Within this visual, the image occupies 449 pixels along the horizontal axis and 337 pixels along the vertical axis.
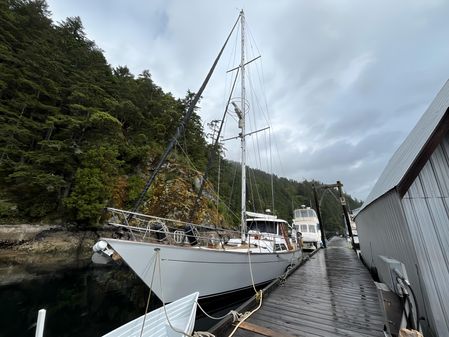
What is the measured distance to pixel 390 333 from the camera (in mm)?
3072

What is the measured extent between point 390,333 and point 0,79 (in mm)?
23578

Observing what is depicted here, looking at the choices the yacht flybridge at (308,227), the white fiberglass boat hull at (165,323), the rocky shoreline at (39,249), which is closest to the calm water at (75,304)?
the rocky shoreline at (39,249)

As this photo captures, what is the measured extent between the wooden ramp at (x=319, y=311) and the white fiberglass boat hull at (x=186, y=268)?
154 centimetres

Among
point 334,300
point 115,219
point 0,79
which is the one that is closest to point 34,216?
point 115,219

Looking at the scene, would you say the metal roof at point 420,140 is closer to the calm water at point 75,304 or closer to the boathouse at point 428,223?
the boathouse at point 428,223

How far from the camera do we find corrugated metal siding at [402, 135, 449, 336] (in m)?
3.16

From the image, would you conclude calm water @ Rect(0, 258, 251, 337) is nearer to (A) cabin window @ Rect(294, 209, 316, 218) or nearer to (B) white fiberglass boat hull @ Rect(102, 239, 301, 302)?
(B) white fiberglass boat hull @ Rect(102, 239, 301, 302)

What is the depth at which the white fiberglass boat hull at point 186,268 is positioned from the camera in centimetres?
480

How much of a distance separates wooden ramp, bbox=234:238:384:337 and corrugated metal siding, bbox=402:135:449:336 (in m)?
1.01

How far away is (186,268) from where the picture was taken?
5.37m

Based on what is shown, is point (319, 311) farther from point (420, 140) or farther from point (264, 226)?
point (264, 226)

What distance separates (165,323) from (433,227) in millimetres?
5214

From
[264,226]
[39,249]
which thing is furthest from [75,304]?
[264,226]

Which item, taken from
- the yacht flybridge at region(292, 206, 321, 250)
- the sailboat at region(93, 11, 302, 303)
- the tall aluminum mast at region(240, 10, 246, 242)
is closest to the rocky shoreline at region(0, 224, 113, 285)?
the sailboat at region(93, 11, 302, 303)
